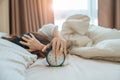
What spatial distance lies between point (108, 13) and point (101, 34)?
0.88m

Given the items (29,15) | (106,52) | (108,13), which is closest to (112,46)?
(106,52)

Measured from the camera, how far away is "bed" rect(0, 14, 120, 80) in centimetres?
96

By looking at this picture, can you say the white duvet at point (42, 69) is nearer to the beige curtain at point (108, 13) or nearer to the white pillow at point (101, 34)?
the white pillow at point (101, 34)

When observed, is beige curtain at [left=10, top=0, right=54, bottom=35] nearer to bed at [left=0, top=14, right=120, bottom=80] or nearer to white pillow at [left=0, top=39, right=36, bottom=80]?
bed at [left=0, top=14, right=120, bottom=80]

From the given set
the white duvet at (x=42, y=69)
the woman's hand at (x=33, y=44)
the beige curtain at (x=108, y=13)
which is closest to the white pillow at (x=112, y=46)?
the white duvet at (x=42, y=69)

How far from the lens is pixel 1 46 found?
1120 mm

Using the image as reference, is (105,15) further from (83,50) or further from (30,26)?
(83,50)

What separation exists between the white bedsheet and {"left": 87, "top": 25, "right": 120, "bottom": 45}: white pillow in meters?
0.39

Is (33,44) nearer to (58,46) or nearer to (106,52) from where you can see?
(58,46)

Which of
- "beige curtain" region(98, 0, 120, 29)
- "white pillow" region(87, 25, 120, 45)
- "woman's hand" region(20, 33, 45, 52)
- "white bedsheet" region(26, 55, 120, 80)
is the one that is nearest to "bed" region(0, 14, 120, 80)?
"white bedsheet" region(26, 55, 120, 80)

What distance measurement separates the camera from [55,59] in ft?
3.86

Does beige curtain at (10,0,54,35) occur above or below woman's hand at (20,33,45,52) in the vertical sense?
above

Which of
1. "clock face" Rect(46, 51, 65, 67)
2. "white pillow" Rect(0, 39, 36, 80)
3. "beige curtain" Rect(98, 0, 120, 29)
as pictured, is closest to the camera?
"white pillow" Rect(0, 39, 36, 80)

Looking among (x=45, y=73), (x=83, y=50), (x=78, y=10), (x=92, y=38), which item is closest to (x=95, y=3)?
(x=78, y=10)
